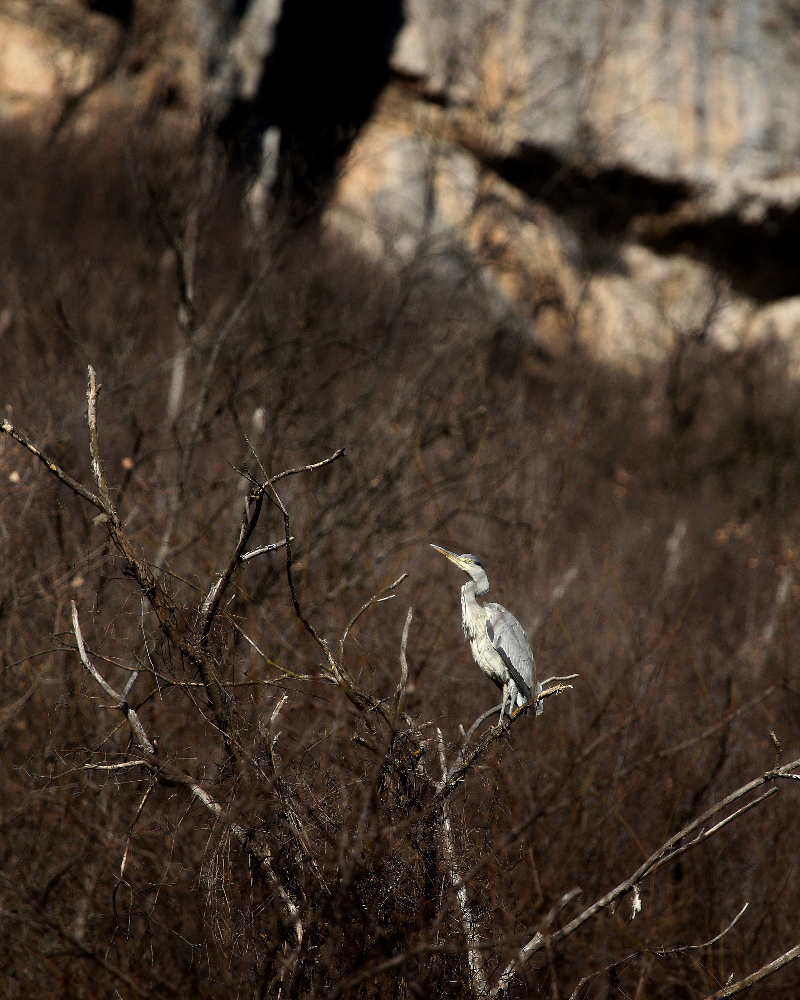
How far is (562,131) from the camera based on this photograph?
2097cm

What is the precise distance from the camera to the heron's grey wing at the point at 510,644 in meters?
4.37

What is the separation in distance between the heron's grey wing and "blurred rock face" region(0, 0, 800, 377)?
13401 mm

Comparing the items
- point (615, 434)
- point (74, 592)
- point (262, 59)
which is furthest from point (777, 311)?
point (74, 592)

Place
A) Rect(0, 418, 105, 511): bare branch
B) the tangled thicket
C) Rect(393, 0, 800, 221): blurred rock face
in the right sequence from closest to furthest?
Rect(0, 418, 105, 511): bare branch
the tangled thicket
Rect(393, 0, 800, 221): blurred rock face

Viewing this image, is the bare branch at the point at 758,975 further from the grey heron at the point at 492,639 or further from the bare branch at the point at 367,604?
the bare branch at the point at 367,604

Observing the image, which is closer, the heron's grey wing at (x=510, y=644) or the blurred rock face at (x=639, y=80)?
the heron's grey wing at (x=510, y=644)

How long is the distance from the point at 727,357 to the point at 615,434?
13.1 feet

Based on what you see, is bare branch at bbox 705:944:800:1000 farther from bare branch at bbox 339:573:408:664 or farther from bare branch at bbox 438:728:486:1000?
bare branch at bbox 339:573:408:664

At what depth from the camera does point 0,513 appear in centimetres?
597

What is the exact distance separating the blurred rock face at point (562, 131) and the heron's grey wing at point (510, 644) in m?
13.4

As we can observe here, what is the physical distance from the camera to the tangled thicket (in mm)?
3496

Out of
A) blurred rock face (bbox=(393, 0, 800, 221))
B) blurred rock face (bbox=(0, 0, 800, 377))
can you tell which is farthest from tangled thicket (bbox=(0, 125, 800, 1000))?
blurred rock face (bbox=(393, 0, 800, 221))

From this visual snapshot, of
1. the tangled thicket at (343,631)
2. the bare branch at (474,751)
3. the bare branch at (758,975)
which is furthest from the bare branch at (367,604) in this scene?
the bare branch at (758,975)

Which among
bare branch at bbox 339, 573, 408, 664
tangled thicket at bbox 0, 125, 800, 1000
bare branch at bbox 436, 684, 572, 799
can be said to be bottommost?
tangled thicket at bbox 0, 125, 800, 1000
